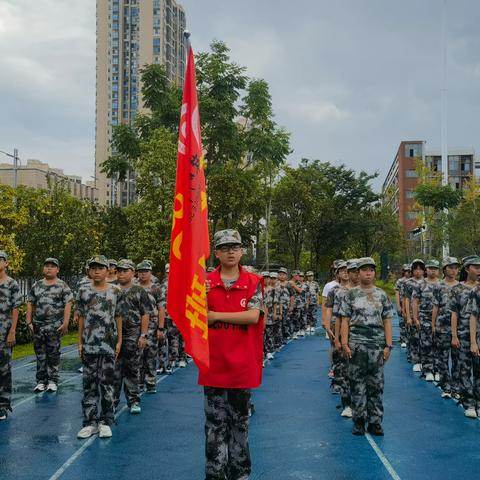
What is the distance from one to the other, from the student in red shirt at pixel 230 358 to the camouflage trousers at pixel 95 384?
264cm

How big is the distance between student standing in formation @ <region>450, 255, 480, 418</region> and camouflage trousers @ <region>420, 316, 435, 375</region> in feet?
9.00

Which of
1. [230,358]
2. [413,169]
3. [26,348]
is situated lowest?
[26,348]

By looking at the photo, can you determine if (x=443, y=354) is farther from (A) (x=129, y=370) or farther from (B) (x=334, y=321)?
(A) (x=129, y=370)

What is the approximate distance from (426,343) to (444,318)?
1.66 metres

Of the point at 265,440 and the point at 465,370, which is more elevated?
the point at 465,370

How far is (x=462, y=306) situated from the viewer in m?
8.38

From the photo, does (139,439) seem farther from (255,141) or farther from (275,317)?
(255,141)

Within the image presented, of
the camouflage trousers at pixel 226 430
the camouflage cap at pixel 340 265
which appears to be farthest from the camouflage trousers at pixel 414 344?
the camouflage trousers at pixel 226 430

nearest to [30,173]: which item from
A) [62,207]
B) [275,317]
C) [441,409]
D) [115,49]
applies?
[115,49]

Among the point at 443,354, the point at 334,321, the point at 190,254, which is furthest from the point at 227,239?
the point at 443,354

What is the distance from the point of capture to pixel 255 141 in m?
33.1

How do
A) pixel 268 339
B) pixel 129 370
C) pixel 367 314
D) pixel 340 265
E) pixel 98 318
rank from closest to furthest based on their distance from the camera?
pixel 98 318 < pixel 367 314 < pixel 129 370 < pixel 340 265 < pixel 268 339

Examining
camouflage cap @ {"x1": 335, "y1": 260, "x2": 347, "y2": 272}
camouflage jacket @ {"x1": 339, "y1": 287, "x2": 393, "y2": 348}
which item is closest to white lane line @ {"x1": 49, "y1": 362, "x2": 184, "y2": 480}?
camouflage jacket @ {"x1": 339, "y1": 287, "x2": 393, "y2": 348}

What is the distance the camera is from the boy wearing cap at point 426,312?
444 inches
